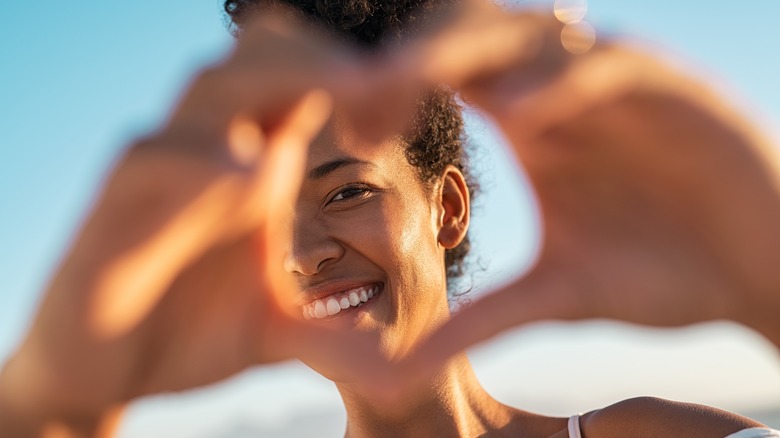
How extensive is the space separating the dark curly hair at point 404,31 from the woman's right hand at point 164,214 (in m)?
1.56

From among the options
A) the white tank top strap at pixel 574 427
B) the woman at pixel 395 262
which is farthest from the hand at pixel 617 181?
the white tank top strap at pixel 574 427

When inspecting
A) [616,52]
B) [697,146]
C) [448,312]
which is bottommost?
[697,146]

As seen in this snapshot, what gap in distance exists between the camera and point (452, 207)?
9.30 ft

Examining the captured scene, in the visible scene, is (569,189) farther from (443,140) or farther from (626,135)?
(443,140)

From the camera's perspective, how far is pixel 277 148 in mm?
875

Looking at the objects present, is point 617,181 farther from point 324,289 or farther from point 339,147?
point 324,289

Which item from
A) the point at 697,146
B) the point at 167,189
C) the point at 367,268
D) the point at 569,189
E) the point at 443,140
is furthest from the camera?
the point at 443,140

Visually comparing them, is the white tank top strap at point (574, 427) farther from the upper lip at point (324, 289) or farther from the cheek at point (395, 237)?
the upper lip at point (324, 289)

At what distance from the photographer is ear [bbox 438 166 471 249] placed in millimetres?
2801

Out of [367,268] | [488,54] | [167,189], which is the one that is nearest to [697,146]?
[488,54]

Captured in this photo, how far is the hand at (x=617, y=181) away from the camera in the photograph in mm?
906

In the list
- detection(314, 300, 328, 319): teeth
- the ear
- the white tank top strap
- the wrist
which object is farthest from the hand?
the ear

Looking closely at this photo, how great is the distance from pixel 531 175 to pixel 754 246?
337 mm

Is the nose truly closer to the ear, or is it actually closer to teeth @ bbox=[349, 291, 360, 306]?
teeth @ bbox=[349, 291, 360, 306]
